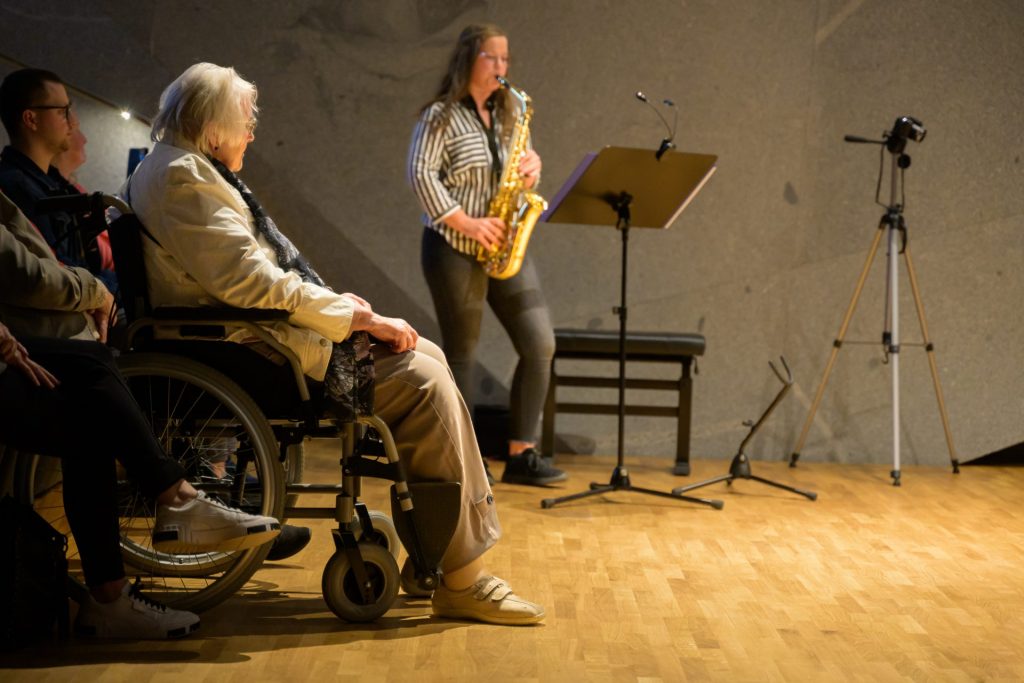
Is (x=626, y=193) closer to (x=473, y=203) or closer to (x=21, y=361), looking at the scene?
(x=473, y=203)

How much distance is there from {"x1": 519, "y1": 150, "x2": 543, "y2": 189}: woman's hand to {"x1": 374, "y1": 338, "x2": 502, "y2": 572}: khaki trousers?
1.81 metres

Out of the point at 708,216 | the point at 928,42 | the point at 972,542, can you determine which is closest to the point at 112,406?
the point at 972,542

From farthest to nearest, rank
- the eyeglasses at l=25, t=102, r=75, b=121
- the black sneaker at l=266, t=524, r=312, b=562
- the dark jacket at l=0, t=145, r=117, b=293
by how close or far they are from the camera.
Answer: the eyeglasses at l=25, t=102, r=75, b=121
the dark jacket at l=0, t=145, r=117, b=293
the black sneaker at l=266, t=524, r=312, b=562

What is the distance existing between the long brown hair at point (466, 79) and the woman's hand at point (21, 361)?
2.23 metres

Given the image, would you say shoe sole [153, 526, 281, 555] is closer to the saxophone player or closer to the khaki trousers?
the khaki trousers

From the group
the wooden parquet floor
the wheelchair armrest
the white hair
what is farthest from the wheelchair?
the white hair

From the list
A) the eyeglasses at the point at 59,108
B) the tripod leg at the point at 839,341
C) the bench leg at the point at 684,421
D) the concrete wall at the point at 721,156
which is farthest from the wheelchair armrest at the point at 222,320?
the tripod leg at the point at 839,341

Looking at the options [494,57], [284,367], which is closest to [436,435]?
[284,367]

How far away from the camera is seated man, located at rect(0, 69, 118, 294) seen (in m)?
3.19

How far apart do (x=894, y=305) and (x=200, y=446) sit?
10.2 feet

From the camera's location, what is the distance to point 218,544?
2.27 m

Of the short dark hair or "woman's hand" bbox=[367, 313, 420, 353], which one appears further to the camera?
the short dark hair

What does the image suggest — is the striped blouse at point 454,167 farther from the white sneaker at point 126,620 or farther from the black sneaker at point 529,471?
the white sneaker at point 126,620

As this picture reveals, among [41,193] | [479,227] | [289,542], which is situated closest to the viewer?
[289,542]
